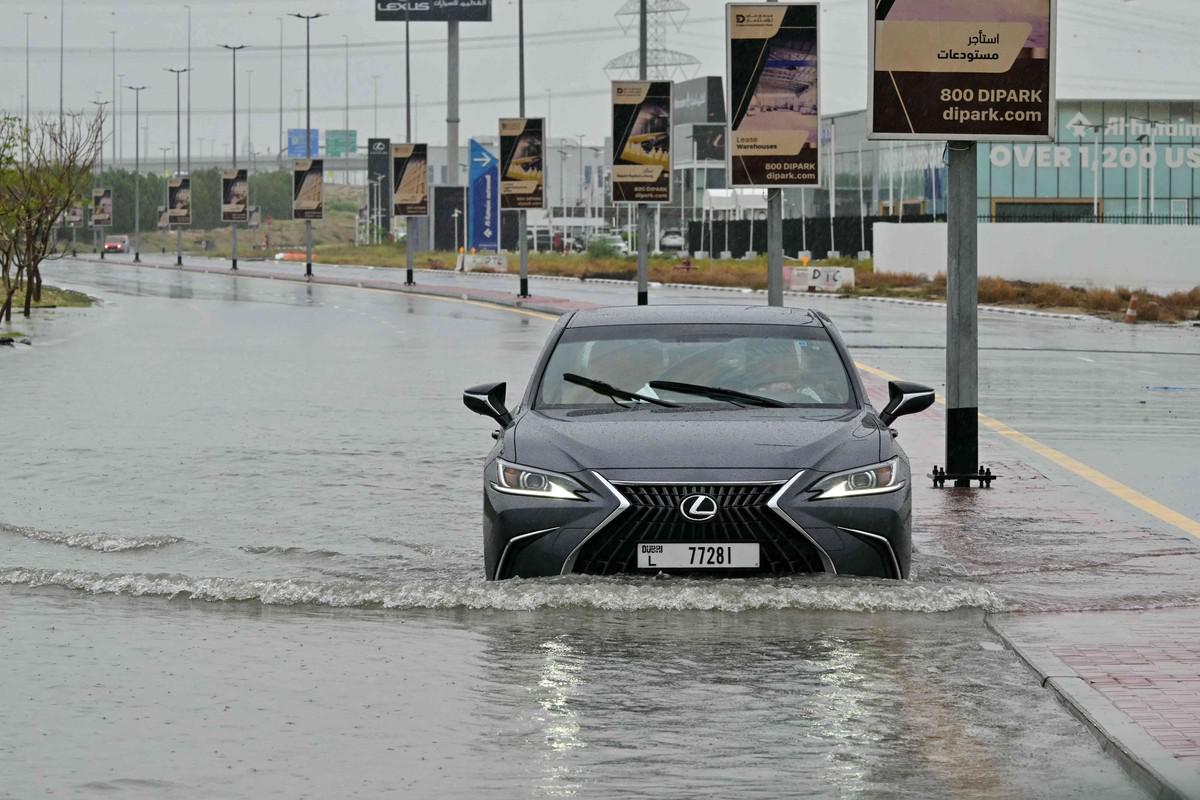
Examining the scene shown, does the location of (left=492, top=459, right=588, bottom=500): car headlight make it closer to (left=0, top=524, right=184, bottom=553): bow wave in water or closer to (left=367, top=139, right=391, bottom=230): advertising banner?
(left=0, top=524, right=184, bottom=553): bow wave in water

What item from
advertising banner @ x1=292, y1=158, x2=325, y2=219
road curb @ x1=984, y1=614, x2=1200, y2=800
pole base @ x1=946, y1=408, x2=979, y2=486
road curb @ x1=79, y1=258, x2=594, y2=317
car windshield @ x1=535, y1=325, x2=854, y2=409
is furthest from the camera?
advertising banner @ x1=292, y1=158, x2=325, y2=219

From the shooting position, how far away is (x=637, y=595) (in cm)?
998

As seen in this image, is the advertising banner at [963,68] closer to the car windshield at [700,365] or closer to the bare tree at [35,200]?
the car windshield at [700,365]

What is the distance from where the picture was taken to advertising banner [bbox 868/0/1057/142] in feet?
49.3

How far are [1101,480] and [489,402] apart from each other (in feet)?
20.3

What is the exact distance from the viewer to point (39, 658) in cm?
887

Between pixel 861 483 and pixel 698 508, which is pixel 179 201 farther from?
pixel 698 508

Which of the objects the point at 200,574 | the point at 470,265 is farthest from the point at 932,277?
the point at 200,574

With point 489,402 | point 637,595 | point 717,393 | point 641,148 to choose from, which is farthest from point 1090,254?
point 637,595

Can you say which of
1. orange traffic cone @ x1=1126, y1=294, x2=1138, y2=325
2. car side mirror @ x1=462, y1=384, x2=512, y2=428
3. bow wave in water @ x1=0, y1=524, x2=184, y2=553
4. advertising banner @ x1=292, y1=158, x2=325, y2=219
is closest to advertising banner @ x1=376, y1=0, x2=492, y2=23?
Answer: advertising banner @ x1=292, y1=158, x2=325, y2=219

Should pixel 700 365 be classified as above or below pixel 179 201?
below

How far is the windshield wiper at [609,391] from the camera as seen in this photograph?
36.0ft

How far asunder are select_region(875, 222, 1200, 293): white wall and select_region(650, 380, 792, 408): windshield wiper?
2015 inches

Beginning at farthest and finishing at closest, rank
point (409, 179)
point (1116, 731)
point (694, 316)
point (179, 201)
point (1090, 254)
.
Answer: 1. point (179, 201)
2. point (409, 179)
3. point (1090, 254)
4. point (694, 316)
5. point (1116, 731)
